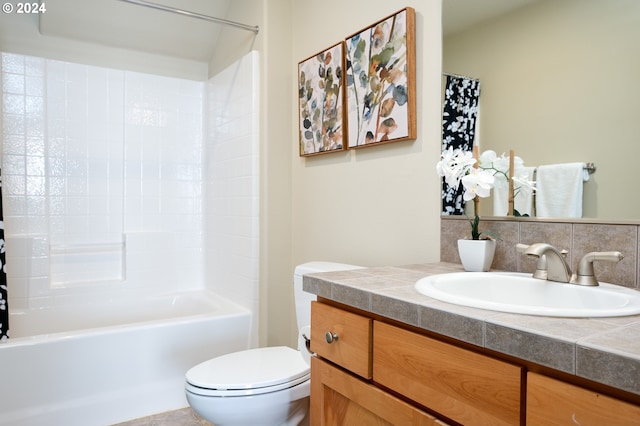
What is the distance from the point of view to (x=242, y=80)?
2695 millimetres

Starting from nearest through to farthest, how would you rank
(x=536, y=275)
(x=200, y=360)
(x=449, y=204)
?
(x=536, y=275), (x=449, y=204), (x=200, y=360)

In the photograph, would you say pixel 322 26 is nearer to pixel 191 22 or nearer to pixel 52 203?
pixel 191 22

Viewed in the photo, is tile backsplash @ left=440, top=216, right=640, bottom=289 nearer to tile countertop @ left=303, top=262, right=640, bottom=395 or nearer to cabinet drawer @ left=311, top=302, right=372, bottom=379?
tile countertop @ left=303, top=262, right=640, bottom=395

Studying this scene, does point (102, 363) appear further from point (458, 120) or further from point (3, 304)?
point (458, 120)

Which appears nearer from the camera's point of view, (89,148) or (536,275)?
(536,275)

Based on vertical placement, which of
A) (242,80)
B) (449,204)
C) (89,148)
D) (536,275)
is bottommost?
(536,275)

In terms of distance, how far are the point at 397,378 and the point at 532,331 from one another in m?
0.37

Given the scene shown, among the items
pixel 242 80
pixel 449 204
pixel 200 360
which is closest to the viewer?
pixel 449 204

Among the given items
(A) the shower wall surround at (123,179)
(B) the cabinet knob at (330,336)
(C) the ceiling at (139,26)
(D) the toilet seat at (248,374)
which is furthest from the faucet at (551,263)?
(C) the ceiling at (139,26)

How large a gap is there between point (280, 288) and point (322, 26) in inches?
56.3

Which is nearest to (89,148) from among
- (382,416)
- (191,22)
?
(191,22)

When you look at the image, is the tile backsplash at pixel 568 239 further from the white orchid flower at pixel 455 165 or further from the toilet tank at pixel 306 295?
the toilet tank at pixel 306 295

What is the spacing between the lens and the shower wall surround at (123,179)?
2703mm

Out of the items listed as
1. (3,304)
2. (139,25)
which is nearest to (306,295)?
(3,304)
